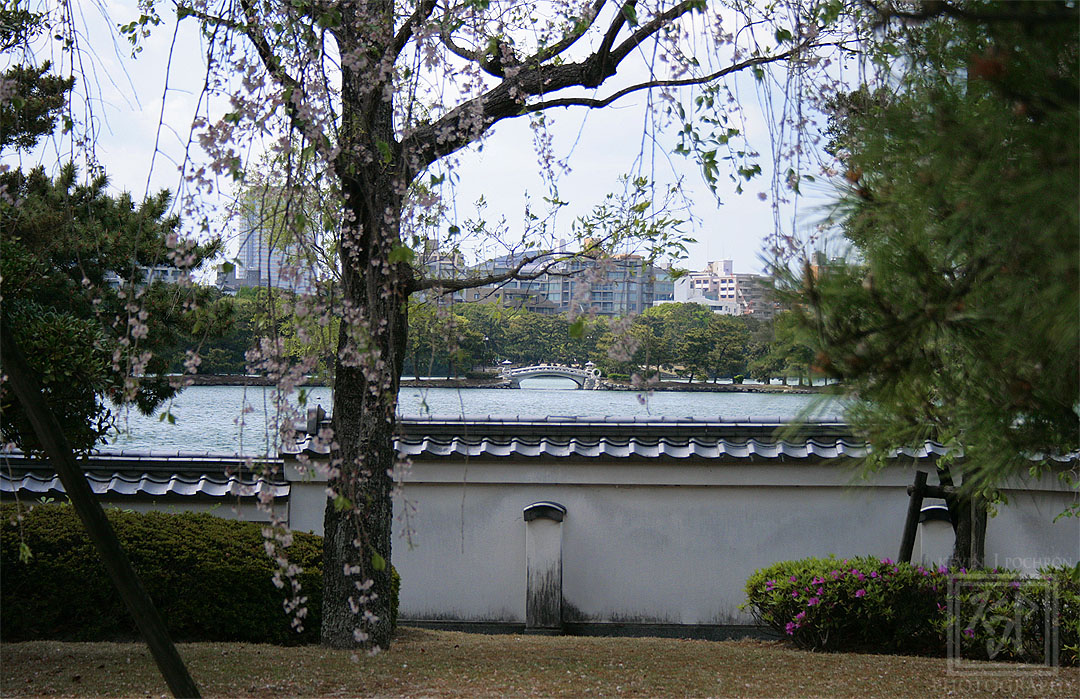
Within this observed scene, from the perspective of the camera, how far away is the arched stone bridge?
10.8 metres

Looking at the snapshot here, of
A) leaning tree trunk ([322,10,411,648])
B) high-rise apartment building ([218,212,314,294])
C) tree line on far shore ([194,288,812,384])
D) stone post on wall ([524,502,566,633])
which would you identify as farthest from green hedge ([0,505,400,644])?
high-rise apartment building ([218,212,314,294])

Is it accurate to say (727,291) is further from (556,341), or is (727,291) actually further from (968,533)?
(968,533)

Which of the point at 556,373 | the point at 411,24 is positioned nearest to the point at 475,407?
the point at 556,373

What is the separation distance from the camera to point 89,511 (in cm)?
192

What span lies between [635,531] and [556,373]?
5101 millimetres

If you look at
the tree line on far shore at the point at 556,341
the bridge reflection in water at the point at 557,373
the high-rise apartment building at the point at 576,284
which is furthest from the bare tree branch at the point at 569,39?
the bridge reflection in water at the point at 557,373

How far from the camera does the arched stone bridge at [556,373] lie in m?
10.8

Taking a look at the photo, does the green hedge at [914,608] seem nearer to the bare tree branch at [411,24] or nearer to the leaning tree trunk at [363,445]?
the leaning tree trunk at [363,445]

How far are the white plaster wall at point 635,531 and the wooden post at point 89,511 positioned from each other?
4.17m

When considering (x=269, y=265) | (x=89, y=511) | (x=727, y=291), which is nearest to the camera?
(x=89, y=511)

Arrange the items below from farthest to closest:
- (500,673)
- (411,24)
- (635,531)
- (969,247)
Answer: (635,531), (500,673), (411,24), (969,247)

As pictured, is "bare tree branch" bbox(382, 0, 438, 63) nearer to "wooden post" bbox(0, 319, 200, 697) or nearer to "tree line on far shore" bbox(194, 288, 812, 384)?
"tree line on far shore" bbox(194, 288, 812, 384)

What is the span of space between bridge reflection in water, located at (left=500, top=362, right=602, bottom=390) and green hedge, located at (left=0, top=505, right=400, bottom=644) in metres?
5.82

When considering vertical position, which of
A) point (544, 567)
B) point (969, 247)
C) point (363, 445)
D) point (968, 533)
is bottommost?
point (544, 567)
